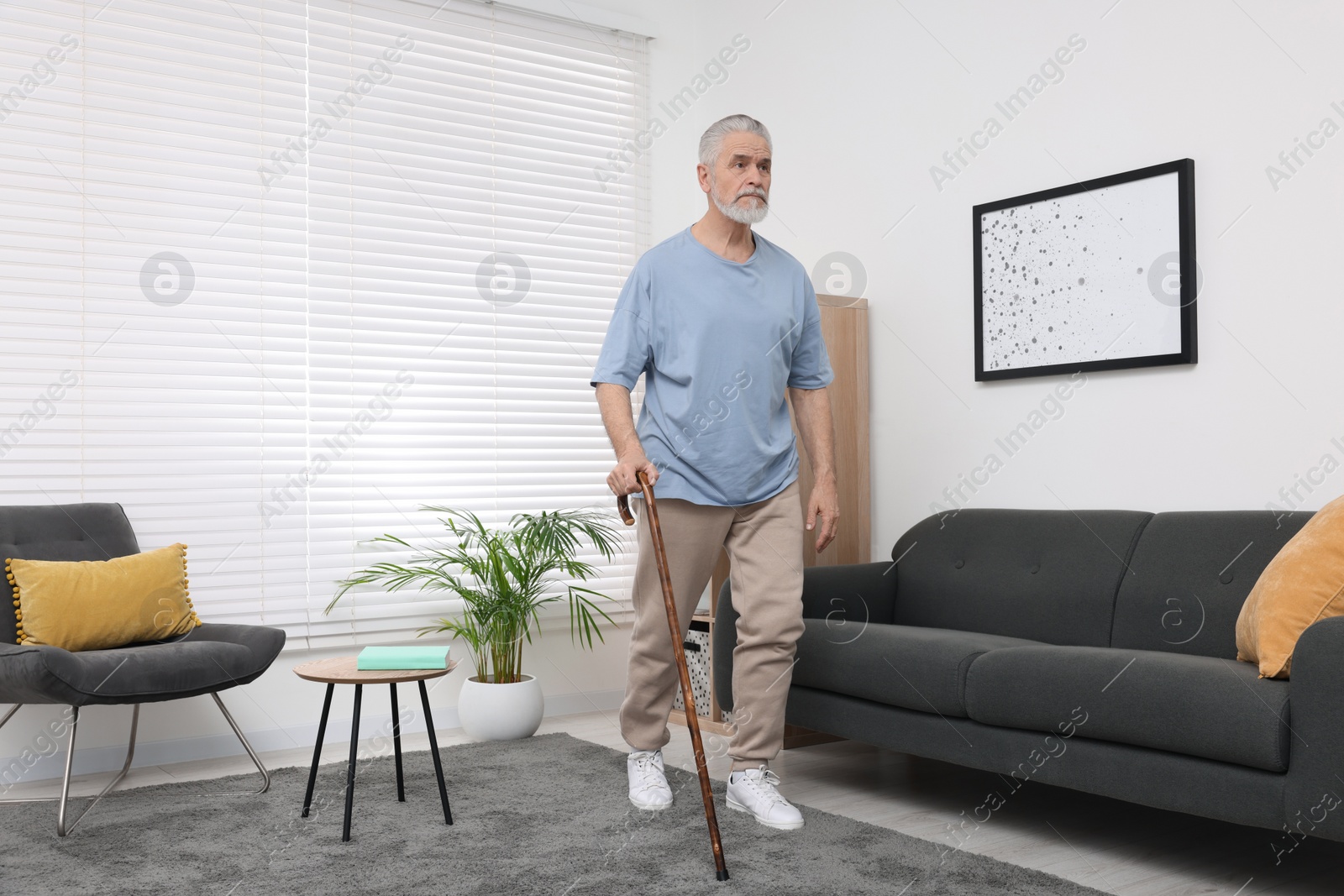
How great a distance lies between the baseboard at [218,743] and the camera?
3340 mm

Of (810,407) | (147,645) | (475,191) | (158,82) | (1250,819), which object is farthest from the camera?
(475,191)

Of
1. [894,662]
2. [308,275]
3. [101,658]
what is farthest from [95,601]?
[894,662]

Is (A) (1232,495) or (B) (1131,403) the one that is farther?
(B) (1131,403)

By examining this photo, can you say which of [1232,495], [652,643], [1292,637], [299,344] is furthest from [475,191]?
[1292,637]

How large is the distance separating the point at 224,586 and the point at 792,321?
2.21m

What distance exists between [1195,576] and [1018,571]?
552 millimetres

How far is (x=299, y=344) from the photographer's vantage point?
395 centimetres

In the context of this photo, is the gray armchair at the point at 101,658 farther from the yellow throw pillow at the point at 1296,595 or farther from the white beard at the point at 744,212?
the yellow throw pillow at the point at 1296,595

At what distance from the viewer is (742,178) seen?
270 centimetres

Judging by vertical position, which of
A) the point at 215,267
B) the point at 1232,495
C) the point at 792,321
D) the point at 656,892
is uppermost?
the point at 215,267

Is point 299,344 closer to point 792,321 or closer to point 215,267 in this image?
point 215,267

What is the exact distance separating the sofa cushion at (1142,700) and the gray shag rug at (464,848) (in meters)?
0.34

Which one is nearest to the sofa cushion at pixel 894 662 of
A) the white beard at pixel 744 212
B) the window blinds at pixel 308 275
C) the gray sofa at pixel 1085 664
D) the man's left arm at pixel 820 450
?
the gray sofa at pixel 1085 664

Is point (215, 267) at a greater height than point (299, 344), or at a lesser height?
greater
